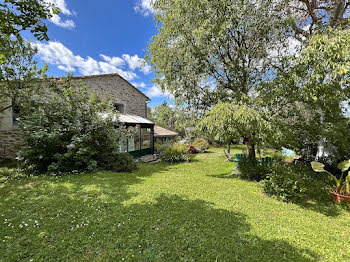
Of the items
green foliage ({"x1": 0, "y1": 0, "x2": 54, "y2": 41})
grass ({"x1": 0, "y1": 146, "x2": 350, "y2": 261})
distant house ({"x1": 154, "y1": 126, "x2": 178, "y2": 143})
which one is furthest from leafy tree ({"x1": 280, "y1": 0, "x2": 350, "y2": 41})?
distant house ({"x1": 154, "y1": 126, "x2": 178, "y2": 143})

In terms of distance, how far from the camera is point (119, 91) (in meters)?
17.3

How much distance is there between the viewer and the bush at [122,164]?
945 cm

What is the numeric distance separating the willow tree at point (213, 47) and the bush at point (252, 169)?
391 cm

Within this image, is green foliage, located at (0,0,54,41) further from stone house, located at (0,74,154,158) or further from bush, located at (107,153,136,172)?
stone house, located at (0,74,154,158)

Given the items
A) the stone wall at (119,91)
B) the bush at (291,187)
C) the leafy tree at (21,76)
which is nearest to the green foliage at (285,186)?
the bush at (291,187)

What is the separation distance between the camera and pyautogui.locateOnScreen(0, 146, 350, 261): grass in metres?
3.07

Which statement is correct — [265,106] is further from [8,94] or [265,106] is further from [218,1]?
[8,94]

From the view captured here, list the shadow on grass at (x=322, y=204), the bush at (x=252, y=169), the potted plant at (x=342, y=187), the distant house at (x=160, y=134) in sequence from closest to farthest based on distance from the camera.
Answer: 1. the shadow on grass at (x=322, y=204)
2. the potted plant at (x=342, y=187)
3. the bush at (x=252, y=169)
4. the distant house at (x=160, y=134)

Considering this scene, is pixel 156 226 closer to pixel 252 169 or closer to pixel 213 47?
pixel 252 169

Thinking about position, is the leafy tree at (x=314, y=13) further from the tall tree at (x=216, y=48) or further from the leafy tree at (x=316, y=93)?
the leafy tree at (x=316, y=93)

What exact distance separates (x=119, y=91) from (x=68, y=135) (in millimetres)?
9548

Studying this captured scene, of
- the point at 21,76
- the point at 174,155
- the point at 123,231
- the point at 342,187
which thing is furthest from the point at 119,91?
the point at 342,187

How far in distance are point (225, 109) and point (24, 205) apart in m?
8.03

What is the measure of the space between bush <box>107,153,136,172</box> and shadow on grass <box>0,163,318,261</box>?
3.75 meters
